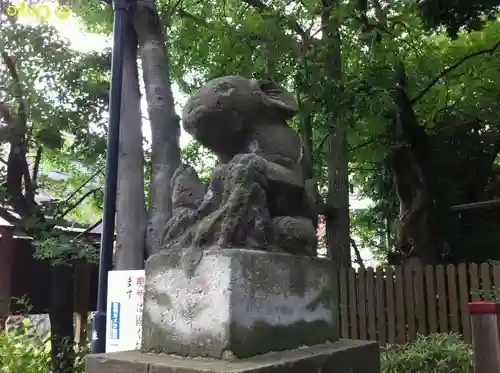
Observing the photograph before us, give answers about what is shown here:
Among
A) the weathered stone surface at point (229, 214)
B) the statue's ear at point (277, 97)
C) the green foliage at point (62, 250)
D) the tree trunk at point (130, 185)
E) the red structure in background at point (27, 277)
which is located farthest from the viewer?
the red structure in background at point (27, 277)

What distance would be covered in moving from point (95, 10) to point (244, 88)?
228 inches

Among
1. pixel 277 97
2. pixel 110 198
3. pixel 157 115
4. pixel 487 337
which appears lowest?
pixel 487 337

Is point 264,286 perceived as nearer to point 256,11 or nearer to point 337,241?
point 337,241

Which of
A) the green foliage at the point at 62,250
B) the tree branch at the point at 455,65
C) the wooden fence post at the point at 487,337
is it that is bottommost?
the wooden fence post at the point at 487,337

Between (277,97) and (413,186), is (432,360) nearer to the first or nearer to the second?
(277,97)

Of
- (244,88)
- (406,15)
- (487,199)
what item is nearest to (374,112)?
(406,15)

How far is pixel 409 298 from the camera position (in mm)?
7207

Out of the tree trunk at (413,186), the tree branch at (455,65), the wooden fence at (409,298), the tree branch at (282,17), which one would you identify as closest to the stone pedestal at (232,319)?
→ the wooden fence at (409,298)

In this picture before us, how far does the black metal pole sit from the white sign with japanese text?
0.06 metres

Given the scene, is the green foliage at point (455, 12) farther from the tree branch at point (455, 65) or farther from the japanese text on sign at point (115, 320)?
the japanese text on sign at point (115, 320)

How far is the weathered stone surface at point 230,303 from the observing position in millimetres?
2471

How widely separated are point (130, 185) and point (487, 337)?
3734 millimetres

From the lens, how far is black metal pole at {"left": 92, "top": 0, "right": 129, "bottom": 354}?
4297 mm

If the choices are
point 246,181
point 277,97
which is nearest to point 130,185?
point 277,97
